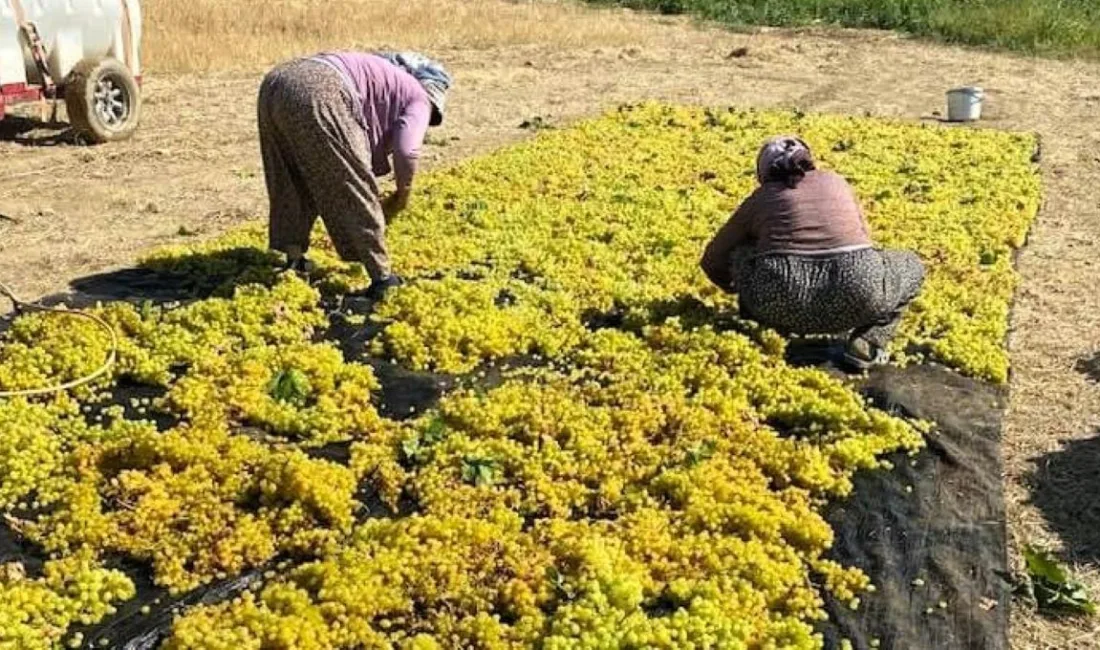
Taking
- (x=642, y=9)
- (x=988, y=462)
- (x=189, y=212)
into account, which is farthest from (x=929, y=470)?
(x=642, y=9)

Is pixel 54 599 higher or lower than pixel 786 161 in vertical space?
lower

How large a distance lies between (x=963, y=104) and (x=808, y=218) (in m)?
9.01

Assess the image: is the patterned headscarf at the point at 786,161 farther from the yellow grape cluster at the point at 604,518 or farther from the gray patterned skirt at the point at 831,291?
the yellow grape cluster at the point at 604,518

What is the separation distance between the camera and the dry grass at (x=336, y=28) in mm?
18500

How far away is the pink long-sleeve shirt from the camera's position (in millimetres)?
7090

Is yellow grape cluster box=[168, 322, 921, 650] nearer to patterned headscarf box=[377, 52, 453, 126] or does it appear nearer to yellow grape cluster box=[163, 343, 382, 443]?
yellow grape cluster box=[163, 343, 382, 443]

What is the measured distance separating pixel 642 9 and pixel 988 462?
23403 mm

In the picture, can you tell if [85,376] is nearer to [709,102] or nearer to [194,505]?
[194,505]

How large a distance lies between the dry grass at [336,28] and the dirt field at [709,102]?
0.75 feet

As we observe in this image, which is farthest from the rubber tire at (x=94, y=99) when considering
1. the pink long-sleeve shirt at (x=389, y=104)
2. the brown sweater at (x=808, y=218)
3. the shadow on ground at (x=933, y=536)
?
the shadow on ground at (x=933, y=536)

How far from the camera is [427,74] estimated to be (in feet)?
24.2

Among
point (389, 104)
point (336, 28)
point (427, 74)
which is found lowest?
point (389, 104)

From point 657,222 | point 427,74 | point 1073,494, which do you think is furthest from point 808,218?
point 657,222

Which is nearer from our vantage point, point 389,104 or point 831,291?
point 831,291
